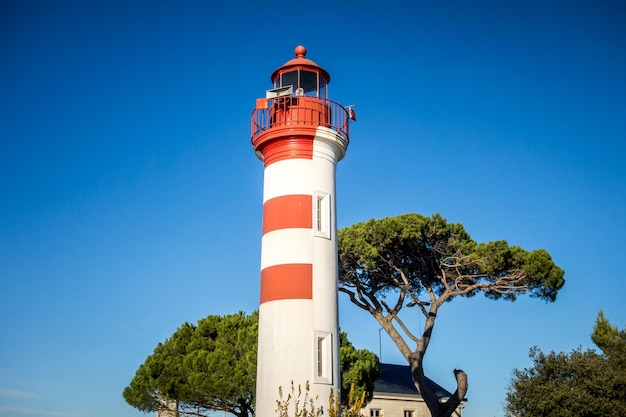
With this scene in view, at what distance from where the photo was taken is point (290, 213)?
16828 millimetres

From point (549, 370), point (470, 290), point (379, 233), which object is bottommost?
point (549, 370)

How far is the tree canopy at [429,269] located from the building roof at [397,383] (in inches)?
368

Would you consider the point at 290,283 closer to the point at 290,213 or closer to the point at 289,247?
the point at 289,247

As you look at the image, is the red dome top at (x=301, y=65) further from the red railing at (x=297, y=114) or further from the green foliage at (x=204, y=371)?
the green foliage at (x=204, y=371)

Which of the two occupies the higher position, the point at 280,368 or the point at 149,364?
the point at 149,364

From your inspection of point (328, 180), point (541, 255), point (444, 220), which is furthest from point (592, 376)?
point (328, 180)

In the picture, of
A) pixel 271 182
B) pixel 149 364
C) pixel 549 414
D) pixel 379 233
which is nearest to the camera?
pixel 271 182

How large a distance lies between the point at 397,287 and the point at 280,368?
14161mm

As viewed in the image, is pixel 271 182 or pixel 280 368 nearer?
pixel 280 368

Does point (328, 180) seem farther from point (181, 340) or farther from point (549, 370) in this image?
point (181, 340)

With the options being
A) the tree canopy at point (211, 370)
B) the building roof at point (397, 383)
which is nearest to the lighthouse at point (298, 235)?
the tree canopy at point (211, 370)

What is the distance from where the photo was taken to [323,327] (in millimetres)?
16141

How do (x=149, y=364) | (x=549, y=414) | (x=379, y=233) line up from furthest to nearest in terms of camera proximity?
(x=379, y=233)
(x=149, y=364)
(x=549, y=414)

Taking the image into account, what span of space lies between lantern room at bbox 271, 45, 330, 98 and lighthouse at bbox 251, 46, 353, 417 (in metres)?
0.03
